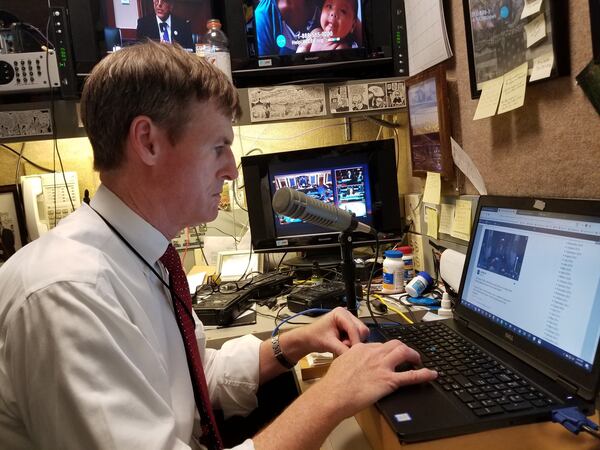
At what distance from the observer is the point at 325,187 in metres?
1.55

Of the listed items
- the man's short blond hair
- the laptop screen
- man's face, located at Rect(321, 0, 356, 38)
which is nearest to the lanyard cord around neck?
the man's short blond hair

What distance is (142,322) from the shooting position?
0.65 m

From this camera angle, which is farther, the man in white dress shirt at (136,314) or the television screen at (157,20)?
the television screen at (157,20)

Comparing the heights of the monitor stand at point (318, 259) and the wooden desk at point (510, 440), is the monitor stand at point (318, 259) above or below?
above

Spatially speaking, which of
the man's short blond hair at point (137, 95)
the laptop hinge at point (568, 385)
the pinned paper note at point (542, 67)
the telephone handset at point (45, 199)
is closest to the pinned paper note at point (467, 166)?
the pinned paper note at point (542, 67)

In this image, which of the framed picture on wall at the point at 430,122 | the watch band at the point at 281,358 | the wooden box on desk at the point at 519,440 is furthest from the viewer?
the framed picture on wall at the point at 430,122

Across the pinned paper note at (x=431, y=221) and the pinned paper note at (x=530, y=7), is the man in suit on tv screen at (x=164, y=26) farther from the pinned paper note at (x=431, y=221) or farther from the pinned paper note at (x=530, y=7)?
the pinned paper note at (x=530, y=7)

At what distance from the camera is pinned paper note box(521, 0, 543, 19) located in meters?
0.75

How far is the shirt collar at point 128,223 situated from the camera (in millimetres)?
732

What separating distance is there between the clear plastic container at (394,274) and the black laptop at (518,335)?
40cm

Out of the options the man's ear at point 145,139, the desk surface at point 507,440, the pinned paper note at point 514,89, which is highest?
the pinned paper note at point 514,89

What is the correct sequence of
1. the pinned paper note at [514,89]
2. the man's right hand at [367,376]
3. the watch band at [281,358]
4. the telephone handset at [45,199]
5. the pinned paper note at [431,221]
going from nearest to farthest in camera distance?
the man's right hand at [367,376] → the pinned paper note at [514,89] → the watch band at [281,358] → the pinned paper note at [431,221] → the telephone handset at [45,199]

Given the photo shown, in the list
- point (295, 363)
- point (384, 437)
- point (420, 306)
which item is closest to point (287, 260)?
point (420, 306)

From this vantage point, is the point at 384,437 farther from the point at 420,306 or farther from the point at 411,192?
the point at 411,192
